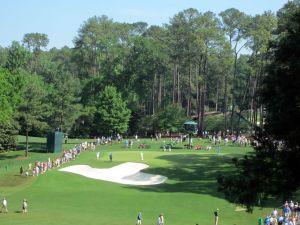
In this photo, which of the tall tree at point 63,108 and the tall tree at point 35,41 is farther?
the tall tree at point 35,41

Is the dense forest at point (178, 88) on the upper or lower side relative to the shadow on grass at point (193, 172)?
upper

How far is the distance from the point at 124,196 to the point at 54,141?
989 inches

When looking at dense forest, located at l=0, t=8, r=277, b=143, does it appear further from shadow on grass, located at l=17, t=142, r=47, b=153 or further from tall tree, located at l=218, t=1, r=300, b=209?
tall tree, located at l=218, t=1, r=300, b=209

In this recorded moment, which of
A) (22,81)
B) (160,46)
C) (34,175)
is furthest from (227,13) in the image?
(34,175)

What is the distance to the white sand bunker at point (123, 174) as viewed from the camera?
48.2 meters

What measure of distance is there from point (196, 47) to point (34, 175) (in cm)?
4765

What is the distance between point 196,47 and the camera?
89.2 meters

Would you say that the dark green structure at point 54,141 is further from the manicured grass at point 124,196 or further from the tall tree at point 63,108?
the tall tree at point 63,108

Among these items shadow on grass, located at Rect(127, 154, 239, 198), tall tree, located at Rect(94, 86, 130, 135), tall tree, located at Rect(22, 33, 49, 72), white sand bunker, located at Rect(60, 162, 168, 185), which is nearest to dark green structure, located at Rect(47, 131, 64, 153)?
white sand bunker, located at Rect(60, 162, 168, 185)

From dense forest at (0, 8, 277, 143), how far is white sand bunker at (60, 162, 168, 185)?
16538 millimetres

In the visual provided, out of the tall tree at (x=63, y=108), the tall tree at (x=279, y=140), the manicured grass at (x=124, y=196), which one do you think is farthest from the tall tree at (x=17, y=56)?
the tall tree at (x=279, y=140)

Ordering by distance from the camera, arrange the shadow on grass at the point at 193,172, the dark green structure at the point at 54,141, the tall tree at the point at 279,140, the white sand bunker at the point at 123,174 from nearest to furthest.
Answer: the tall tree at the point at 279,140 < the shadow on grass at the point at 193,172 < the white sand bunker at the point at 123,174 < the dark green structure at the point at 54,141

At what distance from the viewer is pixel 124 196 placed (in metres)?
42.1

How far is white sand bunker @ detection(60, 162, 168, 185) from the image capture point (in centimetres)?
4825
